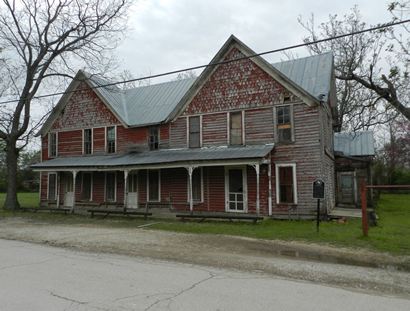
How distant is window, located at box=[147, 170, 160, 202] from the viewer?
885 inches

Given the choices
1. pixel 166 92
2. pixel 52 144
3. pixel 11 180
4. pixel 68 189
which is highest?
pixel 166 92

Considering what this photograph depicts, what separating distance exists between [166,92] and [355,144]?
13.1 meters

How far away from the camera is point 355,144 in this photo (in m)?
26.3

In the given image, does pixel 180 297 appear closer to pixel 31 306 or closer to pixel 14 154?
pixel 31 306

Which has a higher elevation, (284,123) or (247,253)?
(284,123)

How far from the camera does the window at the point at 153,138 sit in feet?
76.3

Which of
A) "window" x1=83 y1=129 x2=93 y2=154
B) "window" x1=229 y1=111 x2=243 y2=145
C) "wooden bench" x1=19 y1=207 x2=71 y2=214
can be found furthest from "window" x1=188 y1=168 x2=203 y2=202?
"window" x1=83 y1=129 x2=93 y2=154

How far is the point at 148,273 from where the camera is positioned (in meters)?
7.65

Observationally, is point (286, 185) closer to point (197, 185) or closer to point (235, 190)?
point (235, 190)

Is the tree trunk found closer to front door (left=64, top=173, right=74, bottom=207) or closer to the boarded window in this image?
front door (left=64, top=173, right=74, bottom=207)

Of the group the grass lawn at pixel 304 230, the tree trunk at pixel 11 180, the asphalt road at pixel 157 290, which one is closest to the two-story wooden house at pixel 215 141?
the grass lawn at pixel 304 230

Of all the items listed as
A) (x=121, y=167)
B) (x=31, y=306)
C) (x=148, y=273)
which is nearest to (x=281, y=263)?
(x=148, y=273)

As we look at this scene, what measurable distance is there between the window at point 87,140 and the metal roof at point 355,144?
16.4m

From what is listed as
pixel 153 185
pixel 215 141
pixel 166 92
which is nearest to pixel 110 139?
pixel 166 92
